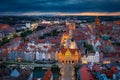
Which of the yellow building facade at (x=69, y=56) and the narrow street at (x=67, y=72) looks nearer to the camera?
the narrow street at (x=67, y=72)

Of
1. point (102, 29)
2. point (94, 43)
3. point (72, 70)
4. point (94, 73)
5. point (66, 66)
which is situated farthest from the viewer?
point (102, 29)

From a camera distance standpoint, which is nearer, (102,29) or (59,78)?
(59,78)

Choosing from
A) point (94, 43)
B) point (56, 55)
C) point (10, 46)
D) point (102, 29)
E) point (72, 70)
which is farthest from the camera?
point (102, 29)

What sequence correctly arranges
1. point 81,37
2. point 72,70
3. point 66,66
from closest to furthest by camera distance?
1. point 72,70
2. point 66,66
3. point 81,37

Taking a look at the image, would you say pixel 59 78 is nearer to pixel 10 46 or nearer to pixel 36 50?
pixel 36 50

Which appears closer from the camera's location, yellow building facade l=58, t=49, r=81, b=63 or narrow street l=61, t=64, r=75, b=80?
narrow street l=61, t=64, r=75, b=80

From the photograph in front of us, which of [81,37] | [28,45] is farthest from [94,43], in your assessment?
[28,45]

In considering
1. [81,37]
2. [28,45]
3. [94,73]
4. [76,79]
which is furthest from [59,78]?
[81,37]

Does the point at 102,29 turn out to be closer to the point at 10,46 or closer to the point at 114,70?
the point at 10,46

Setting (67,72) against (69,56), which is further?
(69,56)
